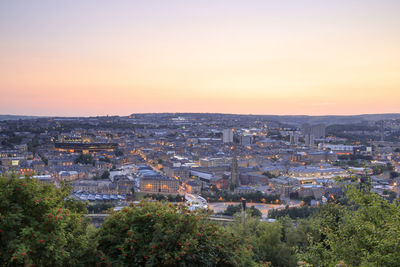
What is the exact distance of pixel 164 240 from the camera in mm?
5113

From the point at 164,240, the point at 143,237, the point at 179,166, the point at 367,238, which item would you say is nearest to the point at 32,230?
the point at 143,237

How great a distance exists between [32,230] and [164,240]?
5.79 feet

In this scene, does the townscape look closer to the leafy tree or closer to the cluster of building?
the cluster of building

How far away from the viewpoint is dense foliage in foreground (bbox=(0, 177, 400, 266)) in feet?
15.0

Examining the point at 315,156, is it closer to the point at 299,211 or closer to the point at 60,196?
the point at 299,211

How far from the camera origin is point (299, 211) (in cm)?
2055

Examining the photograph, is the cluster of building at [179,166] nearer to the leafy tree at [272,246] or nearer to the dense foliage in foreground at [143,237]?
the leafy tree at [272,246]

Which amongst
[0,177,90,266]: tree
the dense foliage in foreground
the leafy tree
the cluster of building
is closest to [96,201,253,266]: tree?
the dense foliage in foreground

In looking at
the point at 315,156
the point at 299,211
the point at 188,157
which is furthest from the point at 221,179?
the point at 315,156

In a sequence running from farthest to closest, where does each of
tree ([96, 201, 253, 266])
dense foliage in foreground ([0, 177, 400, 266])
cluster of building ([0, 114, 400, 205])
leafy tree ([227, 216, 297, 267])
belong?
1. cluster of building ([0, 114, 400, 205])
2. leafy tree ([227, 216, 297, 267])
3. tree ([96, 201, 253, 266])
4. dense foliage in foreground ([0, 177, 400, 266])

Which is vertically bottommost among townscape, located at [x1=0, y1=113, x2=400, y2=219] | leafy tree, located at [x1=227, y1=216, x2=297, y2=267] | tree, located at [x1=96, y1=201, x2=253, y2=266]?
townscape, located at [x1=0, y1=113, x2=400, y2=219]

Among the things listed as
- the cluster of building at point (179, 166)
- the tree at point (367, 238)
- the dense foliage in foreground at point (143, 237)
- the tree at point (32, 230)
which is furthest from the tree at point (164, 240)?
the cluster of building at point (179, 166)

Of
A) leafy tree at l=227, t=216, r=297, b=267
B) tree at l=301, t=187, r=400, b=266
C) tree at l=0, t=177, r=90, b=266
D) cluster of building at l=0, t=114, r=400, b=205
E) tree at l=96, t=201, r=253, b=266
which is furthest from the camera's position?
cluster of building at l=0, t=114, r=400, b=205

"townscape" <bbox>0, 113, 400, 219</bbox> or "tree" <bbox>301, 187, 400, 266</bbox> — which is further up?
"tree" <bbox>301, 187, 400, 266</bbox>
